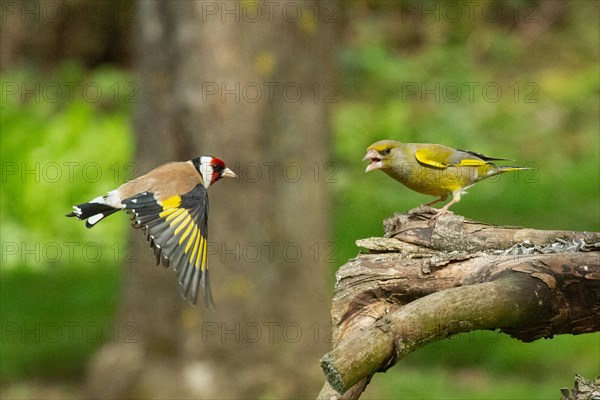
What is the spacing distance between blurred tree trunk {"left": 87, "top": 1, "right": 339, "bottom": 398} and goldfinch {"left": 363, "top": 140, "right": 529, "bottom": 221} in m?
2.25

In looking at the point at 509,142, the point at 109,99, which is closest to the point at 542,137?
the point at 509,142

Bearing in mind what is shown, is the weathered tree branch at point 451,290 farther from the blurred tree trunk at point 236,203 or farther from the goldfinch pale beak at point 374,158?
the blurred tree trunk at point 236,203

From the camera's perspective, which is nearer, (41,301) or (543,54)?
(41,301)

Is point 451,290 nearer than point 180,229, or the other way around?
point 451,290

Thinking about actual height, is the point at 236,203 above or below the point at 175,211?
below

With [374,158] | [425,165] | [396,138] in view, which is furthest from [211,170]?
[396,138]

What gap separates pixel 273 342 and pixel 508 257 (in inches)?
168

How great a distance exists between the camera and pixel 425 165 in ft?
16.4

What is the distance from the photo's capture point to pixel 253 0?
23.7ft

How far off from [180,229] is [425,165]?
1401 mm

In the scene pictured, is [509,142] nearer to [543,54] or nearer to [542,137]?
[542,137]

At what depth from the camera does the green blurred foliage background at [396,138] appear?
323 inches

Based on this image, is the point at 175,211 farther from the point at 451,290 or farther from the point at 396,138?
the point at 396,138

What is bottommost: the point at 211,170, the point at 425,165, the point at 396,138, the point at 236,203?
the point at 396,138
